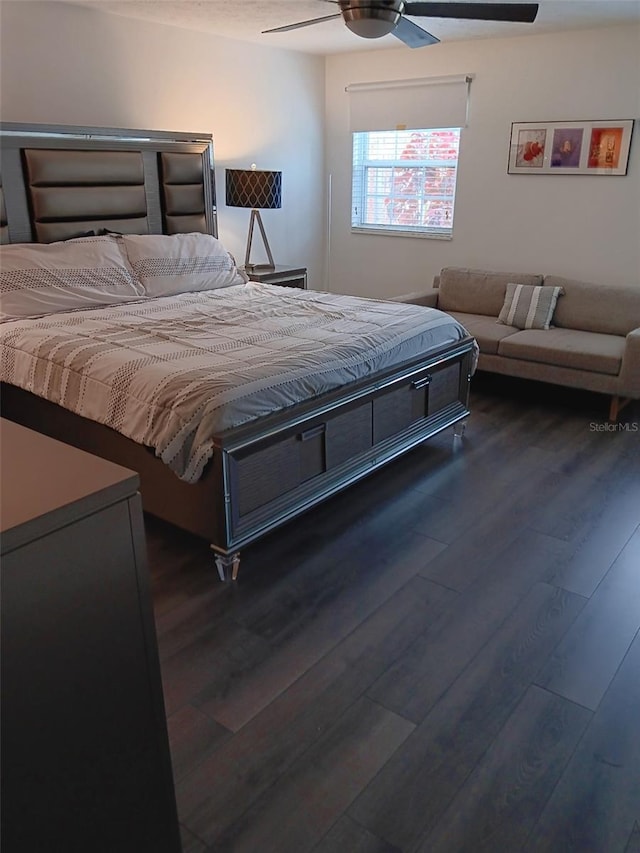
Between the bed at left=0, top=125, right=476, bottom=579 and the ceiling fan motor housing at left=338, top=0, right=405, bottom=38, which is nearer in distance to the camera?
the bed at left=0, top=125, right=476, bottom=579

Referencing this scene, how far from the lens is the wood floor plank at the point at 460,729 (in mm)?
1600

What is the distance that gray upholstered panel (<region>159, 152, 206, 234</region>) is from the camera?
440 cm

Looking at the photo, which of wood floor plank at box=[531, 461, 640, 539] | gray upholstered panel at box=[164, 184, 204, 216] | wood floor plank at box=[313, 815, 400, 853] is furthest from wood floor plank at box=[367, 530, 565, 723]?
gray upholstered panel at box=[164, 184, 204, 216]

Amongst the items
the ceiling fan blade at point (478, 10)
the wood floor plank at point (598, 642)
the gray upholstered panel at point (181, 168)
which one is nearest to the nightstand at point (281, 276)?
the gray upholstered panel at point (181, 168)

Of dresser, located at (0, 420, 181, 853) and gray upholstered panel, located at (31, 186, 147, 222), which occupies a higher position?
gray upholstered panel, located at (31, 186, 147, 222)

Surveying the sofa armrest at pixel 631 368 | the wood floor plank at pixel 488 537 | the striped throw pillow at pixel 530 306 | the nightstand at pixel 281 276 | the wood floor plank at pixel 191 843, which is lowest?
the wood floor plank at pixel 191 843

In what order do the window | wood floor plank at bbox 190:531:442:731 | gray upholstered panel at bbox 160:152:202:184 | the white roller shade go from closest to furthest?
wood floor plank at bbox 190:531:442:731 < gray upholstered panel at bbox 160:152:202:184 < the white roller shade < the window

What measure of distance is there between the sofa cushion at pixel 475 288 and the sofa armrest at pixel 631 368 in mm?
1097

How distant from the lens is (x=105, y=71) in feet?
13.4

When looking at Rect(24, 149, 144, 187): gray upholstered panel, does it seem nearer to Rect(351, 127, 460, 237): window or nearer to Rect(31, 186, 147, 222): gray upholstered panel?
Rect(31, 186, 147, 222): gray upholstered panel

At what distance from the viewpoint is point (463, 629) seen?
227 centimetres

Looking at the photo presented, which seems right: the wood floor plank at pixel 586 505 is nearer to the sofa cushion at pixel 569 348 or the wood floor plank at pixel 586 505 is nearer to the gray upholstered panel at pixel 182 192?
the sofa cushion at pixel 569 348

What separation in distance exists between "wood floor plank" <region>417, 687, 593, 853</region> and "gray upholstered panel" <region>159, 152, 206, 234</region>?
377 centimetres

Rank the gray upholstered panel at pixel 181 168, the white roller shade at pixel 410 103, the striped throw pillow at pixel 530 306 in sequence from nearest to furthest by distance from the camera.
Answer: the gray upholstered panel at pixel 181 168
the striped throw pillow at pixel 530 306
the white roller shade at pixel 410 103
